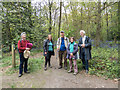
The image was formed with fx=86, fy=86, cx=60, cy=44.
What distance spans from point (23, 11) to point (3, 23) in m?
2.36

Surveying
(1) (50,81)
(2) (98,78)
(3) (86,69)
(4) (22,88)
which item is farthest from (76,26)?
(4) (22,88)

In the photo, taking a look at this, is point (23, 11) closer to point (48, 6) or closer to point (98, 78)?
point (48, 6)

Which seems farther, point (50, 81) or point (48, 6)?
point (48, 6)

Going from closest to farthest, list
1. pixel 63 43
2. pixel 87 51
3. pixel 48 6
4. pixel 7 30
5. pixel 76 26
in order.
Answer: pixel 87 51
pixel 63 43
pixel 76 26
pixel 7 30
pixel 48 6

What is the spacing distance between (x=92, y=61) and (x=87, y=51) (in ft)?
3.61

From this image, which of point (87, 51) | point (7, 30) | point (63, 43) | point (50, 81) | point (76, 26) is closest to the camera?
point (50, 81)

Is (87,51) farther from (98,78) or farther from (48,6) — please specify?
(48,6)

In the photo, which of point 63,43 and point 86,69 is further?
point 63,43

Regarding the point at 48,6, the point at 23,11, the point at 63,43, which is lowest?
the point at 63,43

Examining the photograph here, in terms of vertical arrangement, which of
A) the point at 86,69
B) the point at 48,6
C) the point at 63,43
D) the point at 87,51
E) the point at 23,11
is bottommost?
the point at 86,69

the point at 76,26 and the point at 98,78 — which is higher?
the point at 76,26

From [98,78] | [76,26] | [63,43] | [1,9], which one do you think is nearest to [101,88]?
[98,78]

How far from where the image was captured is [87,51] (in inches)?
174

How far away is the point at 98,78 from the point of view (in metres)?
3.91
